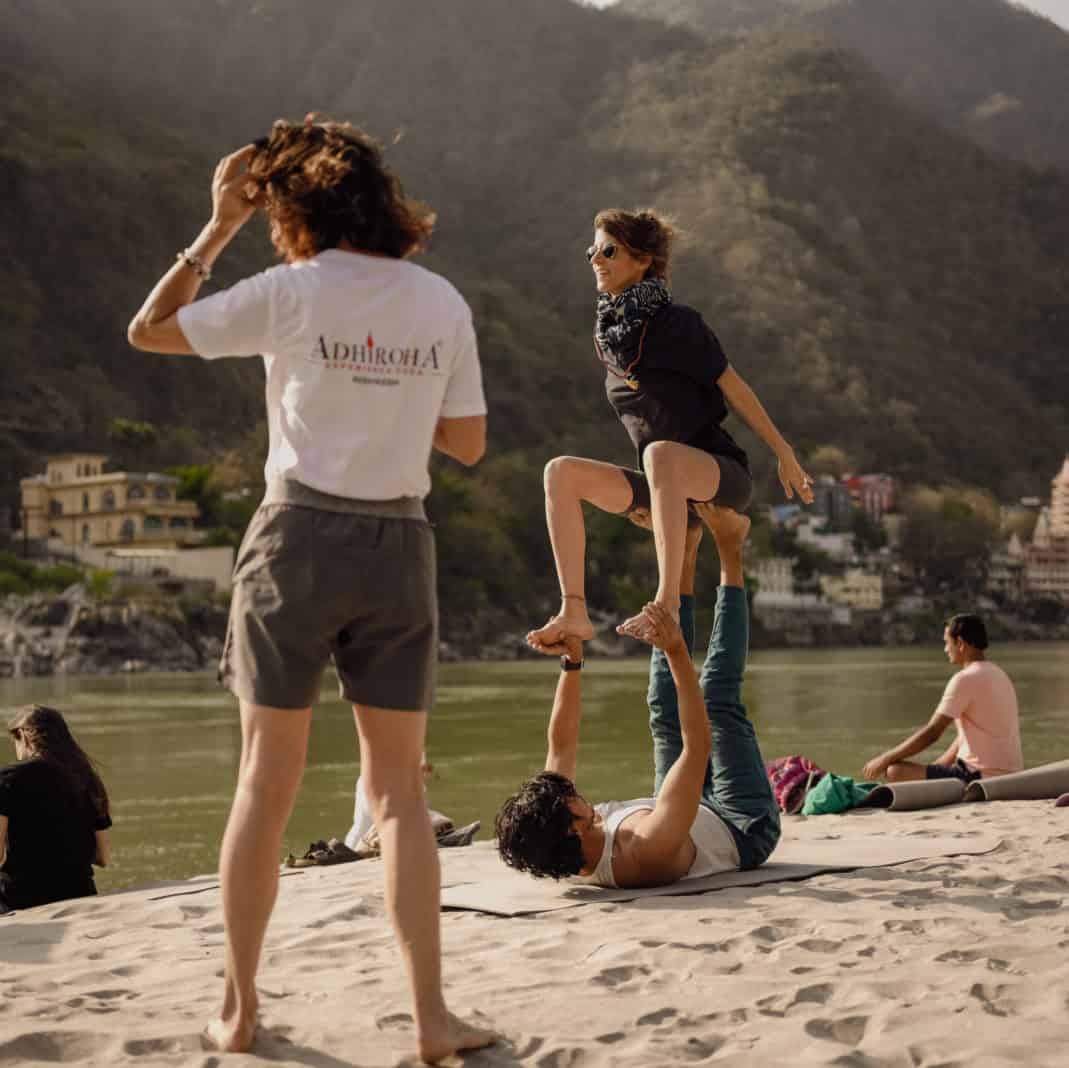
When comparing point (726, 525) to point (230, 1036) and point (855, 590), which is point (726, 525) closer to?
point (230, 1036)

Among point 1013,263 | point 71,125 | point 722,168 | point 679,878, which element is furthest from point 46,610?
point 1013,263

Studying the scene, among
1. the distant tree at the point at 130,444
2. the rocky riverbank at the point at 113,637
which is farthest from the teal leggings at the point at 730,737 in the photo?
the distant tree at the point at 130,444

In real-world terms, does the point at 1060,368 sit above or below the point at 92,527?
above

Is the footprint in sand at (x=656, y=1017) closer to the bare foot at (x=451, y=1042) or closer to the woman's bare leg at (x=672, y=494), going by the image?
the bare foot at (x=451, y=1042)

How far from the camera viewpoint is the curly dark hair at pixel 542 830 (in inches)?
181

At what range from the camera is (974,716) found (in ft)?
26.1

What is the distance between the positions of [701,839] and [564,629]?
790 millimetres

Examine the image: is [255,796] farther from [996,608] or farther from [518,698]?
[996,608]

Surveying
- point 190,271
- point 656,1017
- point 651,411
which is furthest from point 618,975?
point 651,411

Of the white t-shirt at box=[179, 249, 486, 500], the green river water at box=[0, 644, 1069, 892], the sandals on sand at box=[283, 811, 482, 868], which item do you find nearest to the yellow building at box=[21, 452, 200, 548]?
the green river water at box=[0, 644, 1069, 892]

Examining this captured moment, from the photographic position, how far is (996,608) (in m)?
122

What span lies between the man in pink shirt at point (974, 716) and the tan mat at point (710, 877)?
77.0 inches

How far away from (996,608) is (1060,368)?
4799 cm

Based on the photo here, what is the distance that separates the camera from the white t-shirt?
2947 millimetres
